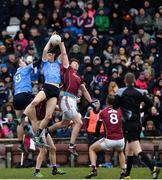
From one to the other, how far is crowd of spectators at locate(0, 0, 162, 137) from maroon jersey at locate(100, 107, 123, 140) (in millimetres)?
5676

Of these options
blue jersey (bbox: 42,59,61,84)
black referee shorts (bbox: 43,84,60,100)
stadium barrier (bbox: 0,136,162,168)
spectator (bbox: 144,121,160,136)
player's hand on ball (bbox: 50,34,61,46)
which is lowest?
stadium barrier (bbox: 0,136,162,168)

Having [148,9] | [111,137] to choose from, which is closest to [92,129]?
[111,137]

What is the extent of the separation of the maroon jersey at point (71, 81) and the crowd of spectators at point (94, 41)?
196 inches

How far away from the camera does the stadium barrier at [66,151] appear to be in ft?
80.2

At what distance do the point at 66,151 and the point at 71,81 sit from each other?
13.0ft

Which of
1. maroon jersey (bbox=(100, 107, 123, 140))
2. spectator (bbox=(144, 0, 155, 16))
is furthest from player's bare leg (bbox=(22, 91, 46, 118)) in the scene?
spectator (bbox=(144, 0, 155, 16))

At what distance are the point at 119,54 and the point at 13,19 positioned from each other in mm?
5099

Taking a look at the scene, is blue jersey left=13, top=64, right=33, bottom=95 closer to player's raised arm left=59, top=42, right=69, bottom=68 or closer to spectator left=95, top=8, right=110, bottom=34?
player's raised arm left=59, top=42, right=69, bottom=68

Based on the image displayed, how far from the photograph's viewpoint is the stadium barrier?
24453 mm

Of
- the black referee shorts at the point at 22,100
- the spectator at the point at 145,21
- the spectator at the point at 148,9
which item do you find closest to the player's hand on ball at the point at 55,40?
the black referee shorts at the point at 22,100

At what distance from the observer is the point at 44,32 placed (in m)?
30.4

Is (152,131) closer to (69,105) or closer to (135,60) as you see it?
(135,60)

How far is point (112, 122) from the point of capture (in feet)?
65.9

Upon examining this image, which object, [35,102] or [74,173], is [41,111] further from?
[74,173]
